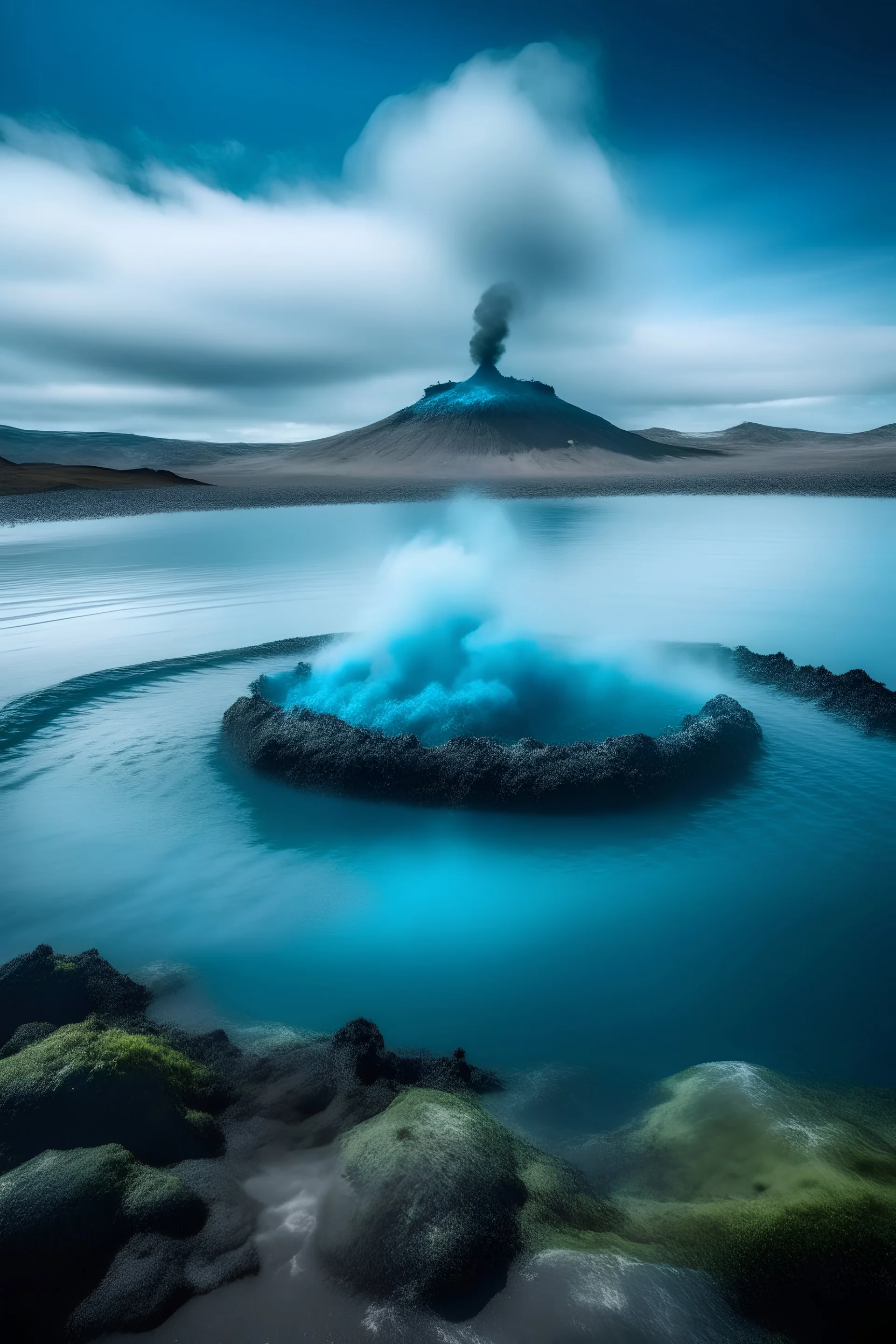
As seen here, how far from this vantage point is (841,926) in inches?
274

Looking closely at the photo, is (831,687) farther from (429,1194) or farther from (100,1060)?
(100,1060)

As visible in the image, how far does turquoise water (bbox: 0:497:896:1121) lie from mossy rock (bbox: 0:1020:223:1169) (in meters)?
1.51

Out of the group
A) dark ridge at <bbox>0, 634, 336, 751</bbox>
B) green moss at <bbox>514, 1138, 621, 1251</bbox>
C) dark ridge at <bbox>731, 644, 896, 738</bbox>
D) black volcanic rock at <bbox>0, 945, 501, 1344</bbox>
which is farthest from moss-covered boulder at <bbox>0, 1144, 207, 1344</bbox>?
dark ridge at <bbox>731, 644, 896, 738</bbox>

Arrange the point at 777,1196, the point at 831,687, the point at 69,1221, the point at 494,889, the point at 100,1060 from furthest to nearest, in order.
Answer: the point at 831,687, the point at 494,889, the point at 100,1060, the point at 777,1196, the point at 69,1221

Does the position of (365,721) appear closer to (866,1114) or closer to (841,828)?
(841,828)

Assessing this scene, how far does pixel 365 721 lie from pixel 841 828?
6.49 meters

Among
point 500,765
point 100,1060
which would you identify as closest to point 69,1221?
point 100,1060

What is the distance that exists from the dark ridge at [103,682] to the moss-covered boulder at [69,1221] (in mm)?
8869

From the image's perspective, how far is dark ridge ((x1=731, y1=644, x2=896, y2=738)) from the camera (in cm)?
1159

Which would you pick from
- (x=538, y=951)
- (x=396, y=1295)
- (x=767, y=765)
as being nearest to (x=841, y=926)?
(x=538, y=951)

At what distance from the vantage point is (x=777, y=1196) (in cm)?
372

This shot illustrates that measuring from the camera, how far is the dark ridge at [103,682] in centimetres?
1201

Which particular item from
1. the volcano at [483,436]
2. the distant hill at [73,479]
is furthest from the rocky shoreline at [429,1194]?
the volcano at [483,436]

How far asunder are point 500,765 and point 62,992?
5383mm
